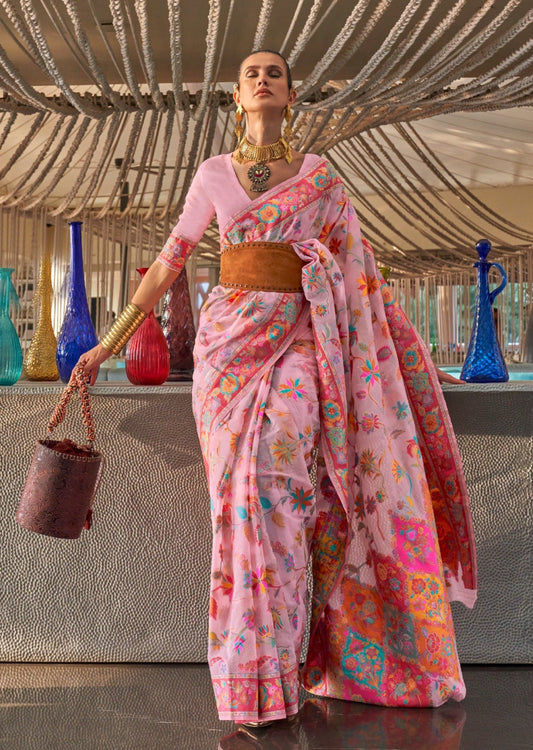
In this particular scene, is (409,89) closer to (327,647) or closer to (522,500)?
(522,500)

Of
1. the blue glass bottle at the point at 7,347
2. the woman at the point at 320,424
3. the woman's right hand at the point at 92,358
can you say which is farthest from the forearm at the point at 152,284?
the blue glass bottle at the point at 7,347

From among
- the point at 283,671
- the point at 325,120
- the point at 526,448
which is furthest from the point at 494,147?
the point at 283,671

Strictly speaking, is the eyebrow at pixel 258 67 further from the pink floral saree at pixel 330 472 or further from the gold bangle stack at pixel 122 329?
the gold bangle stack at pixel 122 329

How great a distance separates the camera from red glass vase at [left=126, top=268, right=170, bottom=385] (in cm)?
221

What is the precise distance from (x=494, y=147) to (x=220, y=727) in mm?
7844

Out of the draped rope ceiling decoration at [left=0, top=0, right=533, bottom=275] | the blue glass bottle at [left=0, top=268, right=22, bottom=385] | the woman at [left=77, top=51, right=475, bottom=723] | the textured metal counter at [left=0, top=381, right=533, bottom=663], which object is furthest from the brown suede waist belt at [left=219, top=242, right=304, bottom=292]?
the draped rope ceiling decoration at [left=0, top=0, right=533, bottom=275]

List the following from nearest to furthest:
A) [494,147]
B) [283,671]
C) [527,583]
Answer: [283,671]
[527,583]
[494,147]

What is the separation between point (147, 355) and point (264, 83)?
2.26 ft

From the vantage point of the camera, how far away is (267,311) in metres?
1.76

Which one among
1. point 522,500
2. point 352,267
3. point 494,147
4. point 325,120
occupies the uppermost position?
point 494,147

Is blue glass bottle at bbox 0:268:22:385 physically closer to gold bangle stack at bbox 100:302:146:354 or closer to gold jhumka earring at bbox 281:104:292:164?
gold bangle stack at bbox 100:302:146:354

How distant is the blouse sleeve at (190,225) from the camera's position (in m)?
1.85

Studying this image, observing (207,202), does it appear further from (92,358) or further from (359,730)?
(359,730)

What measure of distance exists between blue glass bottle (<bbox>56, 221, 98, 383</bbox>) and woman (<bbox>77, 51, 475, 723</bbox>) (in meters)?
0.38
